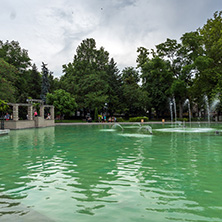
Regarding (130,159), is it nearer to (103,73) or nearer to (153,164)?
(153,164)

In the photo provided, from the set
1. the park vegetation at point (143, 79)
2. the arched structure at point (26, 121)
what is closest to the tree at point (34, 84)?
the park vegetation at point (143, 79)

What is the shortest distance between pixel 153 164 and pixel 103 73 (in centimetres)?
5378

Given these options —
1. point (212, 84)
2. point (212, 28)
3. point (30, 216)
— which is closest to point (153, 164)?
point (30, 216)

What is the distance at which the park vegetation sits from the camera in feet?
168

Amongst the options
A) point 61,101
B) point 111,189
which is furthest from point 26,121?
point 111,189

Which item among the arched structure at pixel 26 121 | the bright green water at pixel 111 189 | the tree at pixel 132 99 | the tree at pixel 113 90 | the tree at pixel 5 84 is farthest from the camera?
the tree at pixel 113 90

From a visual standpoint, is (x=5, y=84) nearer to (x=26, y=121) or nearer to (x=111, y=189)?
(x=26, y=121)

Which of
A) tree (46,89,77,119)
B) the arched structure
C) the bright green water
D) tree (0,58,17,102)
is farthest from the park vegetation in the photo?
the bright green water

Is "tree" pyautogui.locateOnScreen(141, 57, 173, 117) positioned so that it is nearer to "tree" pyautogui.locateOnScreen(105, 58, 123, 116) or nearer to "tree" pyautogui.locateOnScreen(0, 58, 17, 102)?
"tree" pyautogui.locateOnScreen(105, 58, 123, 116)

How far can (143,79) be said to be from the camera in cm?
6462

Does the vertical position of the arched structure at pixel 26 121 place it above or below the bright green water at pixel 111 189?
above

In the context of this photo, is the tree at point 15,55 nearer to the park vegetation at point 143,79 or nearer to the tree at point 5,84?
the park vegetation at point 143,79

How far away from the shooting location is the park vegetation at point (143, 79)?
168 ft

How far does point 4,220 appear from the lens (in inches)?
162
